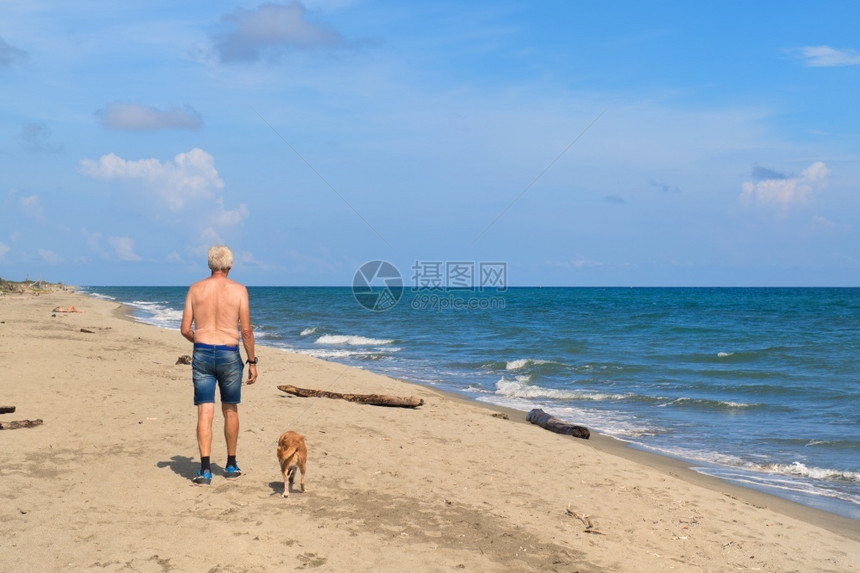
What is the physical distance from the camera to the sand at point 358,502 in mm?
4762

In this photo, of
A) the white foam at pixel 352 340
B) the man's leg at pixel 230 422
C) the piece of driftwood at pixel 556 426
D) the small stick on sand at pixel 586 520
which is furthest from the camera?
the white foam at pixel 352 340

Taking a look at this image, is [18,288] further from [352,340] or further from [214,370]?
[214,370]

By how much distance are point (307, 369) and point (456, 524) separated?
10.4 metres

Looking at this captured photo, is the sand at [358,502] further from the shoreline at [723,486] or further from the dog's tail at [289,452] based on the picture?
the dog's tail at [289,452]

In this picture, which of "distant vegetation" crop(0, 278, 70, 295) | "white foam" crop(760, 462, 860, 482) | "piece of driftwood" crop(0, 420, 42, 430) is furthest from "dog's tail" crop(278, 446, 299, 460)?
"distant vegetation" crop(0, 278, 70, 295)

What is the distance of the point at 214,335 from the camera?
19.3 feet

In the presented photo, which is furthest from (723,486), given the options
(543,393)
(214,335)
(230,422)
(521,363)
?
(521,363)

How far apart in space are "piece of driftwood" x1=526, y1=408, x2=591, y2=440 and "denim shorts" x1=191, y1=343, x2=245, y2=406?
6.12m

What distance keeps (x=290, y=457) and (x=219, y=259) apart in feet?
5.88

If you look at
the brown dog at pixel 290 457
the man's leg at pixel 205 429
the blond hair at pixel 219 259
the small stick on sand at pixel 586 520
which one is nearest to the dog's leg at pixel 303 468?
the brown dog at pixel 290 457

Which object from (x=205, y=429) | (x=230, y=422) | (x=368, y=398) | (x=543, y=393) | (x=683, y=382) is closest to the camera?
(x=205, y=429)

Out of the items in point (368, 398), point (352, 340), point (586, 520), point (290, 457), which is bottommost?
point (352, 340)

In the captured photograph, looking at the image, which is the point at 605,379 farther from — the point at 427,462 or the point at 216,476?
the point at 216,476

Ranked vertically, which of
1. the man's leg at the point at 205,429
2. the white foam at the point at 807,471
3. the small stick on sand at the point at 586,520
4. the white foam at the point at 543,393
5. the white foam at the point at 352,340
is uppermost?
the man's leg at the point at 205,429
